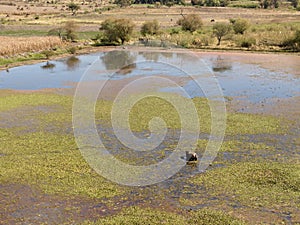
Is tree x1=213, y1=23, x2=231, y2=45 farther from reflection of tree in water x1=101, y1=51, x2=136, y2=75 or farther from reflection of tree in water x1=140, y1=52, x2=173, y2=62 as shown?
reflection of tree in water x1=101, y1=51, x2=136, y2=75

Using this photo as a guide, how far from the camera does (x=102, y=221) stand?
34.3 feet

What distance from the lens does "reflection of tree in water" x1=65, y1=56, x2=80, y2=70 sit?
36312mm

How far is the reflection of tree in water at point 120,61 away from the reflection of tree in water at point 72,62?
2.82 metres

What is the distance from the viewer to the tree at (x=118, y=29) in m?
48.5

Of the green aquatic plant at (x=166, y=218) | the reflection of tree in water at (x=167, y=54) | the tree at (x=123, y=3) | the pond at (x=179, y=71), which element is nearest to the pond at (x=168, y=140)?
the pond at (x=179, y=71)

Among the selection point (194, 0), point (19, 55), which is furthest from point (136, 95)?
point (194, 0)

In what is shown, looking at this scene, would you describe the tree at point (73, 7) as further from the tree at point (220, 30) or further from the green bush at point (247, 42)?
the green bush at point (247, 42)

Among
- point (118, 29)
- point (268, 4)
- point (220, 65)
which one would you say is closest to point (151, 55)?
point (220, 65)

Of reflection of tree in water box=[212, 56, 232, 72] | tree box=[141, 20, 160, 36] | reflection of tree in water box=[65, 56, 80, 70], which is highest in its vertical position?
tree box=[141, 20, 160, 36]

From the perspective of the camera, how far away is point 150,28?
52.5 metres

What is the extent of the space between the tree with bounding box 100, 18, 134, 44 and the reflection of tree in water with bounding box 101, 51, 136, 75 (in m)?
5.06

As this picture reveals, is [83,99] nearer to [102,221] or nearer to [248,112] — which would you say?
[248,112]

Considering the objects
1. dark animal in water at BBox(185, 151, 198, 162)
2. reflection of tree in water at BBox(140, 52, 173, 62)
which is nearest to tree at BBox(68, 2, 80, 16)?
reflection of tree in water at BBox(140, 52, 173, 62)

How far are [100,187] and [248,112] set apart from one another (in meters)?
11.1
